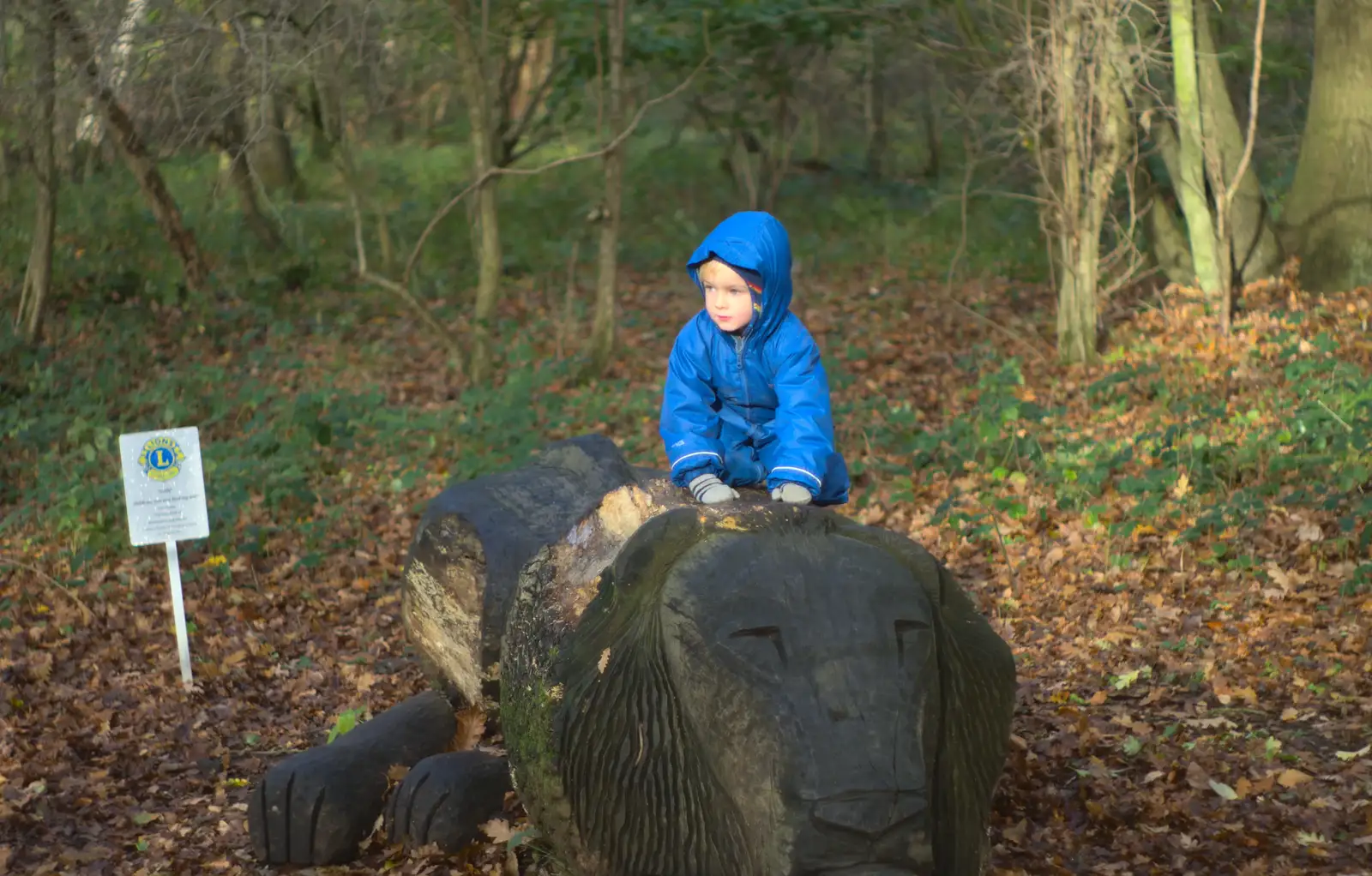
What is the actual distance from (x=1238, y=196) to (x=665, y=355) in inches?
251

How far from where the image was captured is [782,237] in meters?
3.98

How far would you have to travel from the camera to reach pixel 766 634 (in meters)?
2.89

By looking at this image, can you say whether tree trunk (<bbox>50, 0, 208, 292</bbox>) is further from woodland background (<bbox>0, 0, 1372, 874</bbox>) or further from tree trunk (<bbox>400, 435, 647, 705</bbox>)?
tree trunk (<bbox>400, 435, 647, 705</bbox>)

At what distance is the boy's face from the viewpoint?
3.89 metres

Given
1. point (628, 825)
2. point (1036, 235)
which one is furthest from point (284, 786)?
point (1036, 235)

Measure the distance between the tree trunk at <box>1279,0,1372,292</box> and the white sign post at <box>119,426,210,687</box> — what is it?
34.0ft

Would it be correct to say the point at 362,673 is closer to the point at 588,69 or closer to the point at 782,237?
the point at 782,237

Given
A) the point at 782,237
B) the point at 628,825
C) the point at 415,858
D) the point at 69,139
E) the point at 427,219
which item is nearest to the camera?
the point at 628,825

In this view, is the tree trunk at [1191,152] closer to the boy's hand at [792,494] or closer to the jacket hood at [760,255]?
the jacket hood at [760,255]

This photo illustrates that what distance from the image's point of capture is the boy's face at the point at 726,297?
3.89 meters

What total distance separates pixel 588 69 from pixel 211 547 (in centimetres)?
816

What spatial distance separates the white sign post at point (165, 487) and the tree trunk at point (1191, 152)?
957 centimetres

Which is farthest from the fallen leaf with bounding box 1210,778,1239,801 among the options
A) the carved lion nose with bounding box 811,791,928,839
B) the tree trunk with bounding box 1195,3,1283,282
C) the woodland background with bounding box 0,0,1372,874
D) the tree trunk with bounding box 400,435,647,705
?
the tree trunk with bounding box 1195,3,1283,282

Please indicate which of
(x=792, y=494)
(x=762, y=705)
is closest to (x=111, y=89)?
(x=792, y=494)
